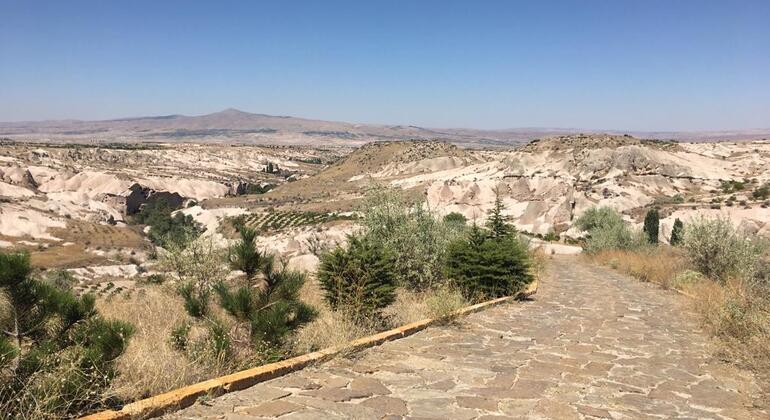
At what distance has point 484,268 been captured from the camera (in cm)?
1093

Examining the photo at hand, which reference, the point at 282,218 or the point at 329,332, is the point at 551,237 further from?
the point at 282,218

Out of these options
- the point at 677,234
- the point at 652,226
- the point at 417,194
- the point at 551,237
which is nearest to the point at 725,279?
the point at 677,234

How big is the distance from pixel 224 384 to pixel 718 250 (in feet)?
49.0

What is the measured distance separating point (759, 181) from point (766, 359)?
56.7 m

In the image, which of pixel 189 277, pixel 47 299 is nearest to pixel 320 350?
pixel 47 299

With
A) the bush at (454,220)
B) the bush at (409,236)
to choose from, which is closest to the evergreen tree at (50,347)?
the bush at (409,236)

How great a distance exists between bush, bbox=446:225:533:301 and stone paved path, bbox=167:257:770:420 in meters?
1.95

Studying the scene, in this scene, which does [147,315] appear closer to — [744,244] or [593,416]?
[593,416]

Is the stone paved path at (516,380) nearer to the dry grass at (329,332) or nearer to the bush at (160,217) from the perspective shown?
the dry grass at (329,332)

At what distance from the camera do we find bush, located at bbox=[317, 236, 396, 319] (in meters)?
7.69

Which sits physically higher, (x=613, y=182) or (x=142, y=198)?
(x=613, y=182)

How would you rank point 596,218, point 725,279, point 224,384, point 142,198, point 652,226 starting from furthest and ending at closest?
point 142,198, point 596,218, point 652,226, point 725,279, point 224,384

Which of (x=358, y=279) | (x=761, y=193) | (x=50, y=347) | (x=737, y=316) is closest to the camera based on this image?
(x=50, y=347)

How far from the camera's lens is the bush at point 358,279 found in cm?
769
